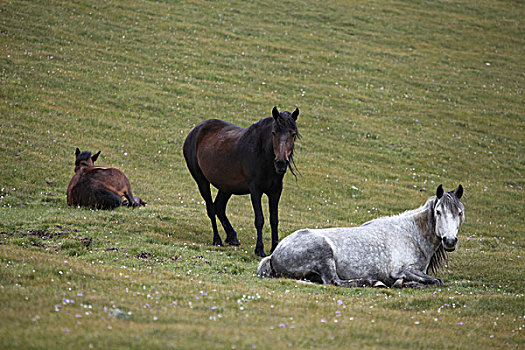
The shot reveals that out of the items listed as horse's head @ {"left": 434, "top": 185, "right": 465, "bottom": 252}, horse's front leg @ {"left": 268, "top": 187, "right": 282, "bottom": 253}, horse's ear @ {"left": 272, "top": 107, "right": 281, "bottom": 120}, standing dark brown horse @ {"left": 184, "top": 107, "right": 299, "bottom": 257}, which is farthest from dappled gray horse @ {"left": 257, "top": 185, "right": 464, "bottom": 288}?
horse's ear @ {"left": 272, "top": 107, "right": 281, "bottom": 120}

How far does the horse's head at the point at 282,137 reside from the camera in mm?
11828

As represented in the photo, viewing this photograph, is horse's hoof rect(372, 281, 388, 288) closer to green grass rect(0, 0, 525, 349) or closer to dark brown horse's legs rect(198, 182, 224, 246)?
green grass rect(0, 0, 525, 349)

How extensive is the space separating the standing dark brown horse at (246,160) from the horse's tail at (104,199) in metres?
2.59

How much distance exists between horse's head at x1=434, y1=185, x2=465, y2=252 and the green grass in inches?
38.5

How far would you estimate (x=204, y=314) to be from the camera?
7051mm

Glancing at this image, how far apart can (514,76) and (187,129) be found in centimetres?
2968

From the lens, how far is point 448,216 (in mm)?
10109

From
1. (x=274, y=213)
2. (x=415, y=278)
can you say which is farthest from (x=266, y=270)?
(x=415, y=278)

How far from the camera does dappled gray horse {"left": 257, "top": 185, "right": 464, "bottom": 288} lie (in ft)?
33.2

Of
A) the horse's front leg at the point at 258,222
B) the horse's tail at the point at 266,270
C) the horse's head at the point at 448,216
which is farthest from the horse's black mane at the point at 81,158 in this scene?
the horse's head at the point at 448,216

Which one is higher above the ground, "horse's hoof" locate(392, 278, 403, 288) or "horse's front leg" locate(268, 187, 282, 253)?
"horse's front leg" locate(268, 187, 282, 253)

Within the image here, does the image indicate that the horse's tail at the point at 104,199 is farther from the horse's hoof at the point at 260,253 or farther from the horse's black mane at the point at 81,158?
the horse's hoof at the point at 260,253

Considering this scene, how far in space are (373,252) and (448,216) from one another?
1.59 meters

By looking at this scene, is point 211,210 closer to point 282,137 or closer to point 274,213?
point 274,213
